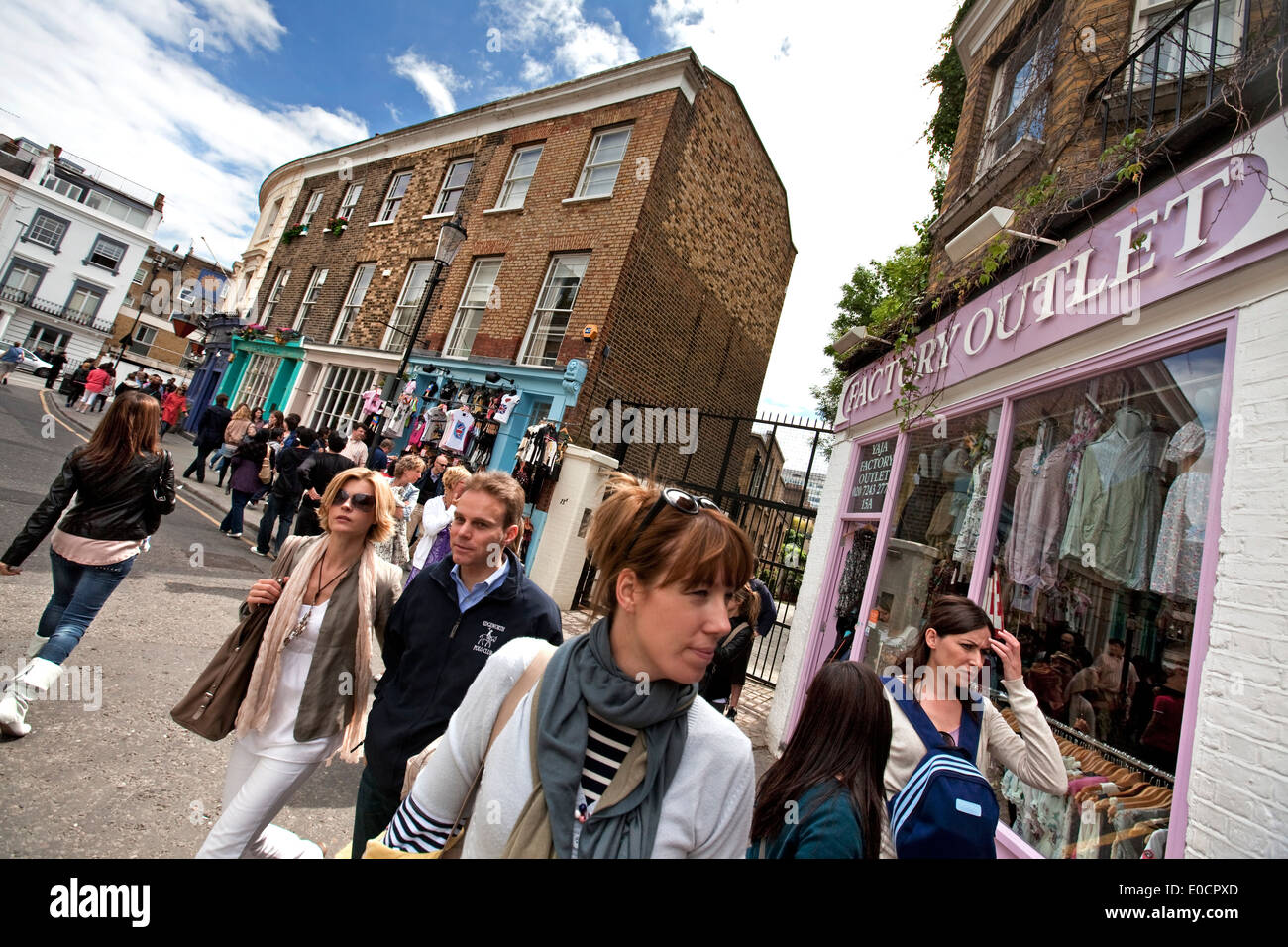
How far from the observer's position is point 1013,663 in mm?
2742

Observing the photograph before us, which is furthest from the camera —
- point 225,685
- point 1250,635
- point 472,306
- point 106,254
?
point 106,254

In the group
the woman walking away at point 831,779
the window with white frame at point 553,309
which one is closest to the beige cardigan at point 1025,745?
the woman walking away at point 831,779

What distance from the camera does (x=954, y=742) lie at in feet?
7.44

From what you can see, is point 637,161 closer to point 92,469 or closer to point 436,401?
point 436,401

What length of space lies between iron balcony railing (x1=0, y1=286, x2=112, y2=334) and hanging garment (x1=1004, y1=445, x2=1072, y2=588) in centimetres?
5674

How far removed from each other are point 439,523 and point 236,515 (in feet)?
22.5

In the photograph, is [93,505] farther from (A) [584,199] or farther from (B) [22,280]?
(B) [22,280]

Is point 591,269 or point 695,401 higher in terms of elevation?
point 591,269

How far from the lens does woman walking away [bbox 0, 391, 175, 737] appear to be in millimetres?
3365

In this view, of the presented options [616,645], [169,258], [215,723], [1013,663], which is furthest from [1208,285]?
[169,258]

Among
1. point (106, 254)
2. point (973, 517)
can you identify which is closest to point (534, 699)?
point (973, 517)

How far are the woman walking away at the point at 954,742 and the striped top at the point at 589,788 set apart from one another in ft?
3.73

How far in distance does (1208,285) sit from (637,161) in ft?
37.9

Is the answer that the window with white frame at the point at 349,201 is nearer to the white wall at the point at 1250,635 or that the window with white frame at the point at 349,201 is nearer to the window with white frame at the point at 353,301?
the window with white frame at the point at 353,301
